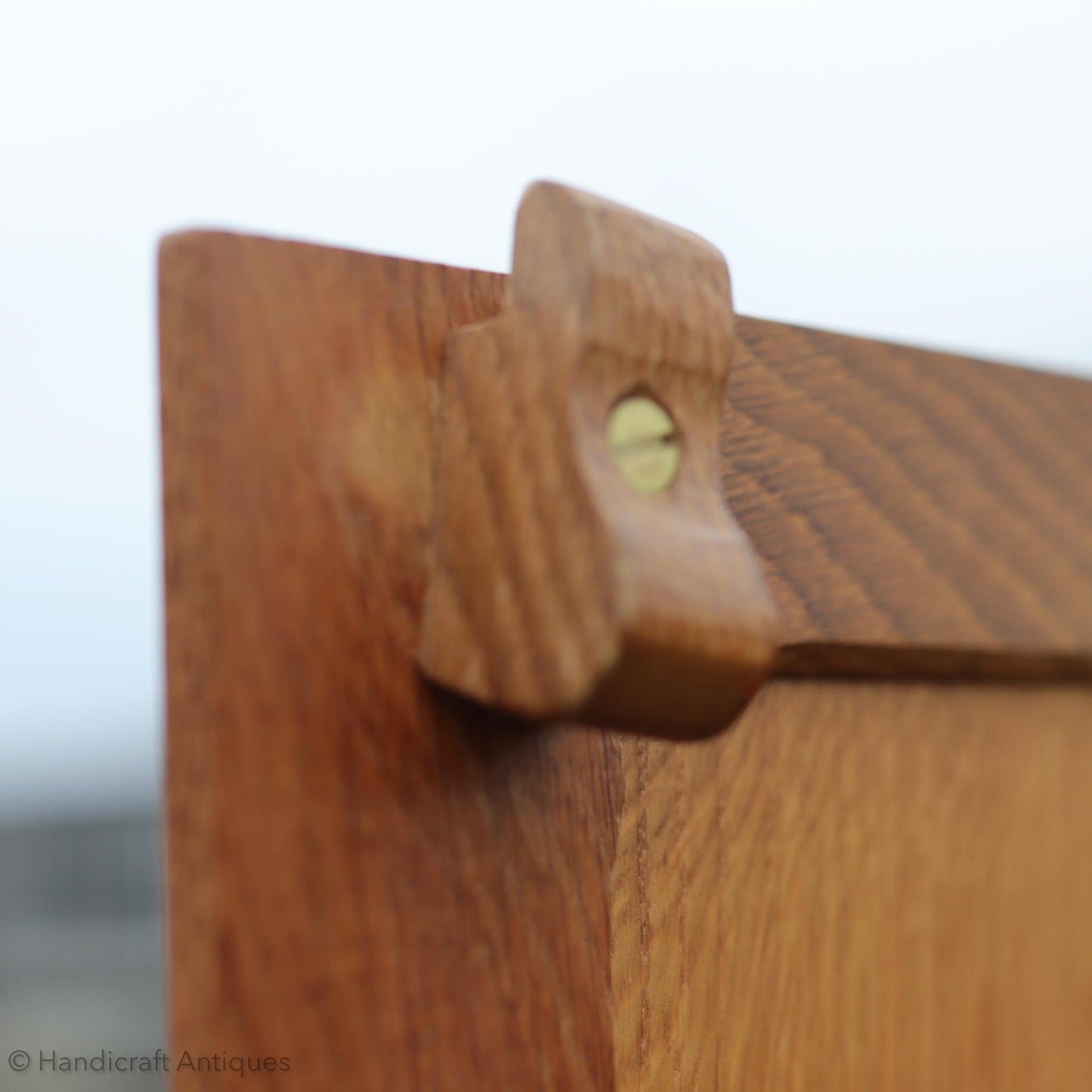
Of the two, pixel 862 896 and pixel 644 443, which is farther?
pixel 862 896

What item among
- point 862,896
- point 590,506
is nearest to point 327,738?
point 590,506

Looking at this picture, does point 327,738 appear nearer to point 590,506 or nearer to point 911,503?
point 590,506

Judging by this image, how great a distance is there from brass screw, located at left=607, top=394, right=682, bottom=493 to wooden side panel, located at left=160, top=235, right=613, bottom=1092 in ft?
0.11

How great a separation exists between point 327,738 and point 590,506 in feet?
0.18

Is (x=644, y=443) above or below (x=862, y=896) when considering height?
above

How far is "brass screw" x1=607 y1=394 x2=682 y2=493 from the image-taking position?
0.19 meters

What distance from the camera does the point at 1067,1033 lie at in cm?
35

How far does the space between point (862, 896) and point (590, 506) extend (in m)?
0.17

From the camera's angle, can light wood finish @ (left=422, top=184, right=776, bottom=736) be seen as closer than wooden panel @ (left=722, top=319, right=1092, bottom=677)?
Yes

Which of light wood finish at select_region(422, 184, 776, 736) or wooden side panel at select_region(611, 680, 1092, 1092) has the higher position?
light wood finish at select_region(422, 184, 776, 736)

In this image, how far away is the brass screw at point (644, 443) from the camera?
0.63 ft

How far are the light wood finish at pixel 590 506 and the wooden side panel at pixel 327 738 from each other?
0.01 meters

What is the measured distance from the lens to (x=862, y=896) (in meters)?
0.30

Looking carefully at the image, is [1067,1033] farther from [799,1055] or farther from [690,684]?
[690,684]
